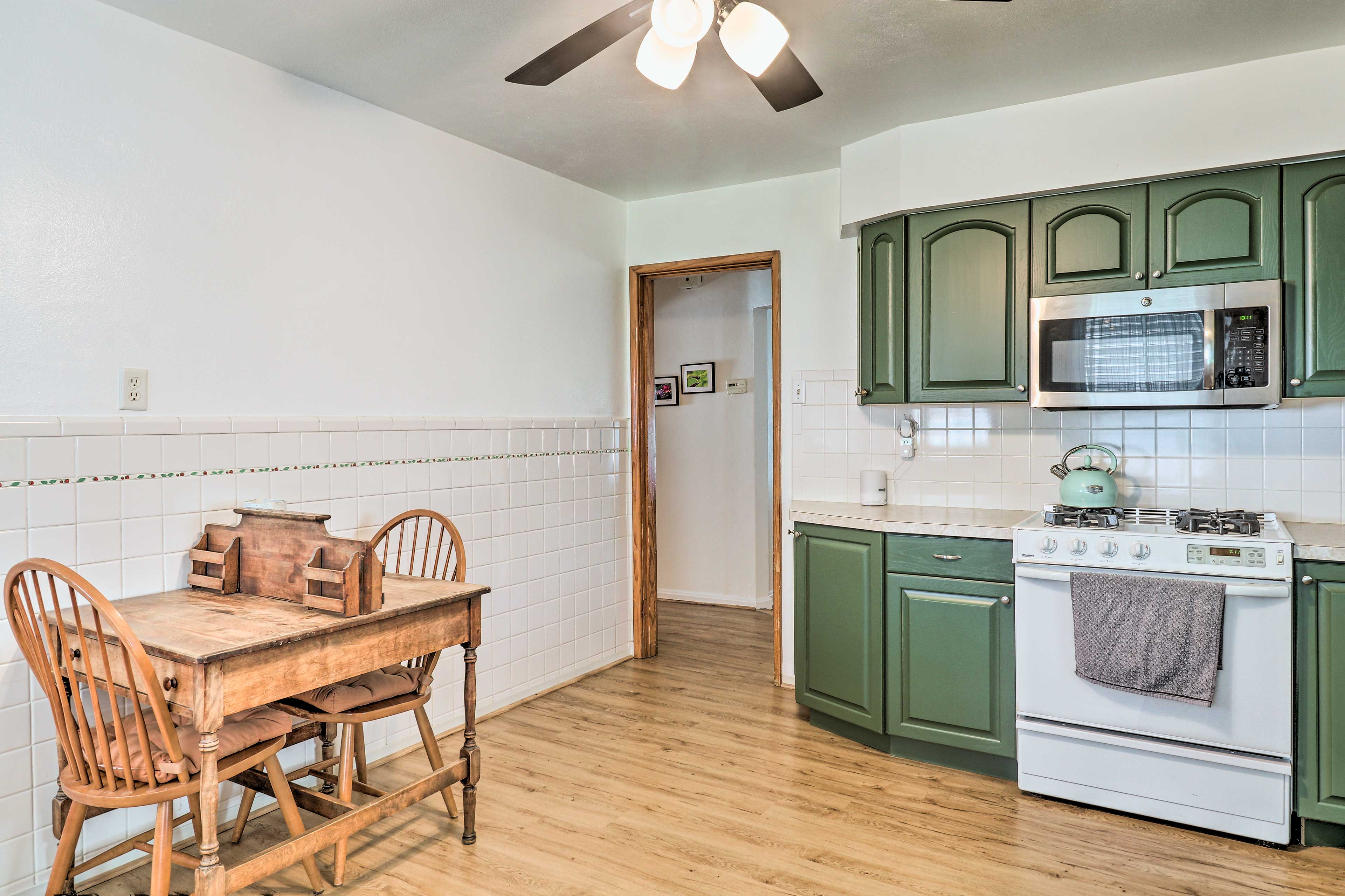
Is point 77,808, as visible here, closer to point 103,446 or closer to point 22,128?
point 103,446

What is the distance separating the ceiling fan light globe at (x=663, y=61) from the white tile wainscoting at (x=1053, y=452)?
6.10 feet

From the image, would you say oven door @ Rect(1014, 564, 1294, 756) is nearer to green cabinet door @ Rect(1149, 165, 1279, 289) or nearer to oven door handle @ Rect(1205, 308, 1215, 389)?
oven door handle @ Rect(1205, 308, 1215, 389)

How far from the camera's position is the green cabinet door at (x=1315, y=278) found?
101 inches

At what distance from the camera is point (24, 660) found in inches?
82.1

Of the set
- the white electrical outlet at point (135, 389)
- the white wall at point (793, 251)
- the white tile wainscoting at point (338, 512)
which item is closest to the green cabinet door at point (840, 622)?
the white wall at point (793, 251)

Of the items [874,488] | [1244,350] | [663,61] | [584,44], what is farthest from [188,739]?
[1244,350]

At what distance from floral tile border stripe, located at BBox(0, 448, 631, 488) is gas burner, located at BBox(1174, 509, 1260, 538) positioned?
2.48 meters

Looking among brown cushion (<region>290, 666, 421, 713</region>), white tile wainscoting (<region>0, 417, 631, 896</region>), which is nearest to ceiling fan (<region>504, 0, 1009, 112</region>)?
white tile wainscoting (<region>0, 417, 631, 896</region>)

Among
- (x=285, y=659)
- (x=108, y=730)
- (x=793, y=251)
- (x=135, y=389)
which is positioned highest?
(x=793, y=251)

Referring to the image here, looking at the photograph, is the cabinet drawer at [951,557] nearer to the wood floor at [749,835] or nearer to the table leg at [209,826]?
the wood floor at [749,835]

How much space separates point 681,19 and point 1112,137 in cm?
182

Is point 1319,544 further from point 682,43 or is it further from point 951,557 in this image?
point 682,43

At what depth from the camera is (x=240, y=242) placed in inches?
101

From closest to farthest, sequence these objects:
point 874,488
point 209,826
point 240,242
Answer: point 209,826 → point 240,242 → point 874,488
